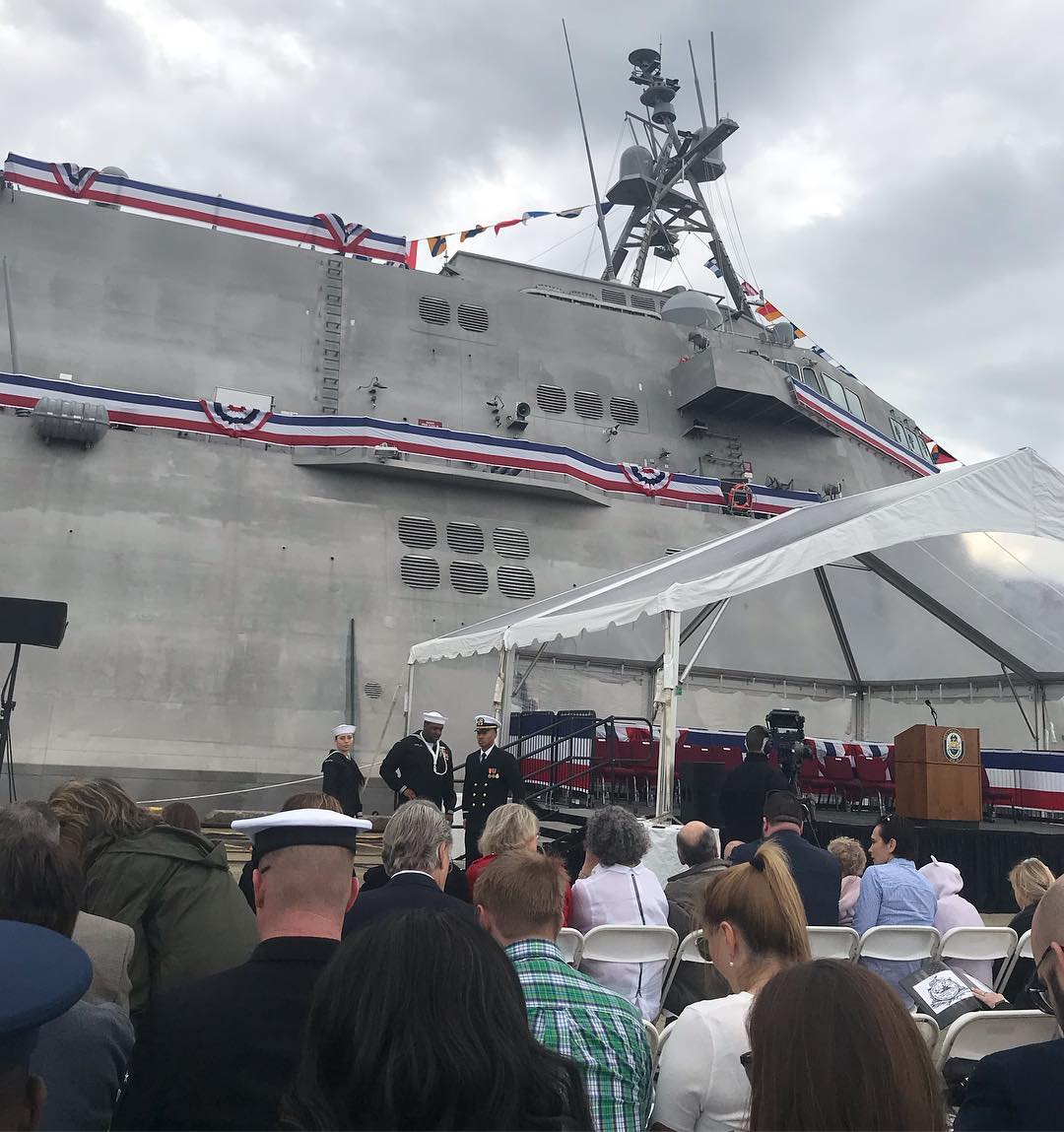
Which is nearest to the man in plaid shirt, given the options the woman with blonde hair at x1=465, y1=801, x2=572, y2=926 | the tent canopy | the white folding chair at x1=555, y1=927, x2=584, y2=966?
the white folding chair at x1=555, y1=927, x2=584, y2=966

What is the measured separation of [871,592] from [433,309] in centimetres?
1006

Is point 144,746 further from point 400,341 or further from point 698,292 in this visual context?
point 698,292

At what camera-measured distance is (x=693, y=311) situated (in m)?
23.2

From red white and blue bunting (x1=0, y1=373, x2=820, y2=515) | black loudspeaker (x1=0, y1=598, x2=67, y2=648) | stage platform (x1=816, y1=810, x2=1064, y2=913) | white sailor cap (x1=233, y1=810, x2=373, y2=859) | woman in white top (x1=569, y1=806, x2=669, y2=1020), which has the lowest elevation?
stage platform (x1=816, y1=810, x2=1064, y2=913)

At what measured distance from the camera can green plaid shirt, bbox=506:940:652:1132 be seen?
2.42 m

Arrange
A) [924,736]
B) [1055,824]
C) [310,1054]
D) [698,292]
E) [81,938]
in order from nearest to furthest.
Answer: [310,1054]
[81,938]
[924,736]
[1055,824]
[698,292]

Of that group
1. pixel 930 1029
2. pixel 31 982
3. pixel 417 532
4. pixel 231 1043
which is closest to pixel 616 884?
pixel 930 1029

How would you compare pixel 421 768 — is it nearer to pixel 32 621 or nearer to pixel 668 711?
pixel 668 711

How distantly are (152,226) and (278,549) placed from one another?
6643 millimetres

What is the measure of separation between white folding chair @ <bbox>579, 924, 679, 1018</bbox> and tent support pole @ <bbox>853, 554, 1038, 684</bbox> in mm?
9315

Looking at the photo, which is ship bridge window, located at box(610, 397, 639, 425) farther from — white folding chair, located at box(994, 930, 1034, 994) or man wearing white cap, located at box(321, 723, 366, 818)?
white folding chair, located at box(994, 930, 1034, 994)

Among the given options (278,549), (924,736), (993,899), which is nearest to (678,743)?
(924,736)

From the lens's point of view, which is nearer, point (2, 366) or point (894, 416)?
point (2, 366)

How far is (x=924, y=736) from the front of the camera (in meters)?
11.1
